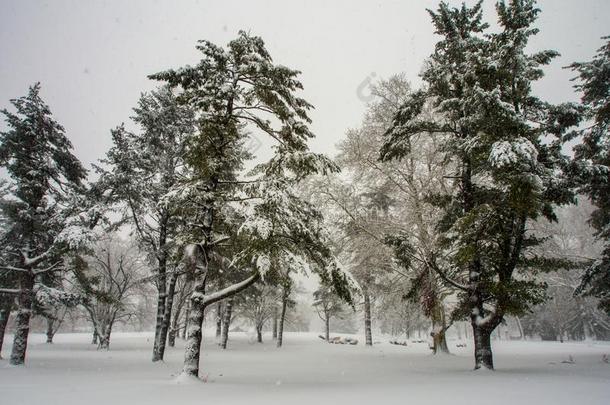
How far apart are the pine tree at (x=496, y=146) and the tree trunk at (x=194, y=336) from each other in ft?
21.0

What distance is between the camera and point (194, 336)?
869 cm

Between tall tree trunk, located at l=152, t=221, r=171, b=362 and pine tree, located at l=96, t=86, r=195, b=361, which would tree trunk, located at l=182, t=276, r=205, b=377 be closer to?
pine tree, located at l=96, t=86, r=195, b=361

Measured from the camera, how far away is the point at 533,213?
959 centimetres

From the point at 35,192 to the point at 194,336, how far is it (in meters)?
10.6

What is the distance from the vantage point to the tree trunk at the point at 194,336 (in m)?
8.48

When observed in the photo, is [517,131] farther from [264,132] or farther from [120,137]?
[120,137]

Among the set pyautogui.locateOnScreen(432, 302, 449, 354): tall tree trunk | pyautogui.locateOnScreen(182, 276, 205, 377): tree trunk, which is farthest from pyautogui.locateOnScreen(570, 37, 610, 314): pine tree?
pyautogui.locateOnScreen(182, 276, 205, 377): tree trunk

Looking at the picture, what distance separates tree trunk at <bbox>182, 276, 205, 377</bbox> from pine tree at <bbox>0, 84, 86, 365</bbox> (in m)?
6.94

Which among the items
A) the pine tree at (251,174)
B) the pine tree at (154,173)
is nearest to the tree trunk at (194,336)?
the pine tree at (251,174)

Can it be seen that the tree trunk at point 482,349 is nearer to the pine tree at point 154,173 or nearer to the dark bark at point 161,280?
the pine tree at point 154,173

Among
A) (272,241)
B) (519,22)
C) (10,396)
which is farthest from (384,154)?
(10,396)

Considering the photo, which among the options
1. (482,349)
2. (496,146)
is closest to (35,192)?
(496,146)

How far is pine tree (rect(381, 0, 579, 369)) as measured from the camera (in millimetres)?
8969

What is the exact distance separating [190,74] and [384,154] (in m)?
7.23
